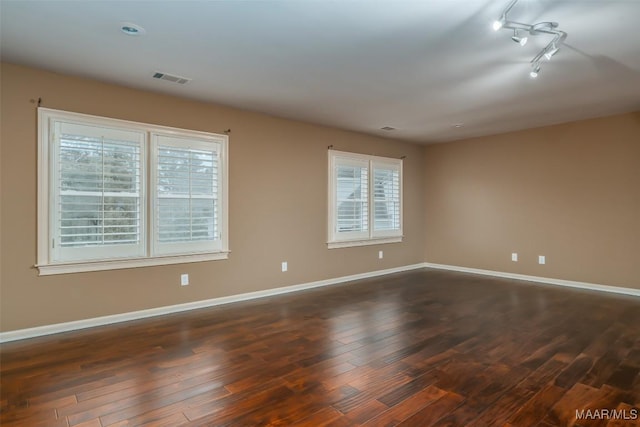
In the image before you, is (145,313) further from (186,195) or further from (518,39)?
(518,39)

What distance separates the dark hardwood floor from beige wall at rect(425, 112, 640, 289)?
1.14 metres

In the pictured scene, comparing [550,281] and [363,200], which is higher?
[363,200]

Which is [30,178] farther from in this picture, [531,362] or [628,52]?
[628,52]

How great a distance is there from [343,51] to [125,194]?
8.76 feet

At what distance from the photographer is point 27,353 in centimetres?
292

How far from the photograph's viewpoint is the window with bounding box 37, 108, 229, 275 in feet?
11.1

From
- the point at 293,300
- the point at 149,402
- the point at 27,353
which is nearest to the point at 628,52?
the point at 293,300

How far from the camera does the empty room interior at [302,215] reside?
231 cm

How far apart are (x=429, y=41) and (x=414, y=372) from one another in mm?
2533

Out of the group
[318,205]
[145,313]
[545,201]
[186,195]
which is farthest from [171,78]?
[545,201]

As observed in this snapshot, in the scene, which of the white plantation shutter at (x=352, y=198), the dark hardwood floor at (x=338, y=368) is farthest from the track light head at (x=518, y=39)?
the white plantation shutter at (x=352, y=198)

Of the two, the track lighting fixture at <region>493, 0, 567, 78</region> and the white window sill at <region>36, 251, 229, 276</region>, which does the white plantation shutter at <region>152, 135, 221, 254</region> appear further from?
the track lighting fixture at <region>493, 0, 567, 78</region>

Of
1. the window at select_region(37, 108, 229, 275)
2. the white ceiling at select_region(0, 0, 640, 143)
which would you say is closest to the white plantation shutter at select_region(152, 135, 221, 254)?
the window at select_region(37, 108, 229, 275)

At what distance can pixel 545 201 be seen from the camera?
18.7 ft
